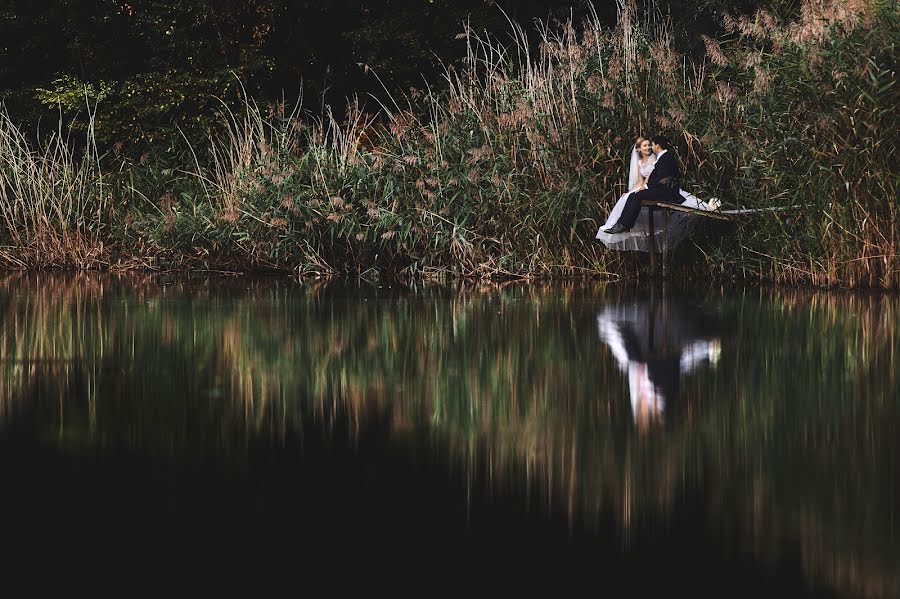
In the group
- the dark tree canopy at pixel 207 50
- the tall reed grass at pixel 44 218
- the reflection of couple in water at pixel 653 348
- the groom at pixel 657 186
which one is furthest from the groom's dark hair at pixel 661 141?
the dark tree canopy at pixel 207 50

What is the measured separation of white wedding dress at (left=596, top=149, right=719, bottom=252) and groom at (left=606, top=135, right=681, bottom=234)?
0.22 feet

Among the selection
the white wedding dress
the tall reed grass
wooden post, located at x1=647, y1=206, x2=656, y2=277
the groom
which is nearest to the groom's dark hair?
the groom

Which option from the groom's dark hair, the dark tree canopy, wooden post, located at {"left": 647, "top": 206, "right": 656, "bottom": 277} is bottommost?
wooden post, located at {"left": 647, "top": 206, "right": 656, "bottom": 277}

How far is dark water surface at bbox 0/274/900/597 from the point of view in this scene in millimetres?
3096

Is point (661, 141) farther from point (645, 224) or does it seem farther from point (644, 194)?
point (645, 224)

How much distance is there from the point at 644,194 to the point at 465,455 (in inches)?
315

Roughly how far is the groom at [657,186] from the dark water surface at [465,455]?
11.4 feet

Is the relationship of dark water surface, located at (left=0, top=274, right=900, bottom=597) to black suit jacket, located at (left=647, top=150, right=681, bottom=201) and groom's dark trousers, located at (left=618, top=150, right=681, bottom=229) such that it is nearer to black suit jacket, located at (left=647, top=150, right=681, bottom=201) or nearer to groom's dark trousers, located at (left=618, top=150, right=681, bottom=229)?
groom's dark trousers, located at (left=618, top=150, right=681, bottom=229)

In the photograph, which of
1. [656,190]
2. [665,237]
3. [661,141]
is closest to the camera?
[656,190]

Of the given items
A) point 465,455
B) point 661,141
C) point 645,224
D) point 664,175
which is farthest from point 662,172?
point 465,455

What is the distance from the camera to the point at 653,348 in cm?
727

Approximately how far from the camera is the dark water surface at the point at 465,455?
3096mm

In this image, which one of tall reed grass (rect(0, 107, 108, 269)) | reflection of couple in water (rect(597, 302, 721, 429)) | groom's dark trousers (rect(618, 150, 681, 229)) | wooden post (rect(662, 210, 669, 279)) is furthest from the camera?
tall reed grass (rect(0, 107, 108, 269))

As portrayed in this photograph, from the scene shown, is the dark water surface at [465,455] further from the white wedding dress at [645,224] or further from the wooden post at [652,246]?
the wooden post at [652,246]
